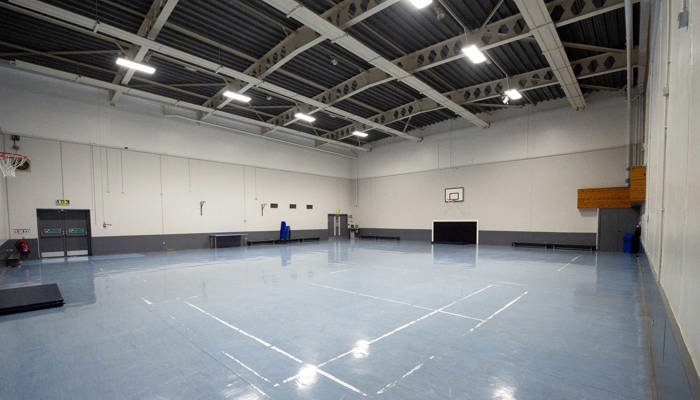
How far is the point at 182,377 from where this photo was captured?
9.21ft

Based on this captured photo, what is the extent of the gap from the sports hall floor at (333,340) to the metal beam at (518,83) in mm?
6842

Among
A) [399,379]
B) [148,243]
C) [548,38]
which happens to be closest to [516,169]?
[548,38]

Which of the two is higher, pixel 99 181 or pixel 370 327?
pixel 99 181

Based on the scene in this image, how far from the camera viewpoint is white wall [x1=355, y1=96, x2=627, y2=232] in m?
12.8

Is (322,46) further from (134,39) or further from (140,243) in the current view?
(140,243)

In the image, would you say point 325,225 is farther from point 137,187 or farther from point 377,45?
point 377,45

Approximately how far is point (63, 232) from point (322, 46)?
475 inches

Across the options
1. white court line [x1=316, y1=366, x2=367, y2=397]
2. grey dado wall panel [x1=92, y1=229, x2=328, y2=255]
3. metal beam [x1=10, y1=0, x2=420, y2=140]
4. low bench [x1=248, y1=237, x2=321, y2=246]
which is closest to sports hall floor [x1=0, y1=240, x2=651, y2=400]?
white court line [x1=316, y1=366, x2=367, y2=397]

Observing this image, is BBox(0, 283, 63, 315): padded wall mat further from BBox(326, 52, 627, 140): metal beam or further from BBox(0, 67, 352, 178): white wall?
BBox(326, 52, 627, 140): metal beam

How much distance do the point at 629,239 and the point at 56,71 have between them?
21159mm

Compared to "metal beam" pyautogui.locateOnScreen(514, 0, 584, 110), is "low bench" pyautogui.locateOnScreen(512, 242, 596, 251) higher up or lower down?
lower down

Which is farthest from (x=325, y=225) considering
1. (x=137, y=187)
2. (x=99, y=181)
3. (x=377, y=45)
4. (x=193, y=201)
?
(x=377, y=45)

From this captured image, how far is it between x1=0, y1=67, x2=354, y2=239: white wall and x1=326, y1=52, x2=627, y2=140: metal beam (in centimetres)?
770

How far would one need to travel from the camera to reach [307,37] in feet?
27.5
